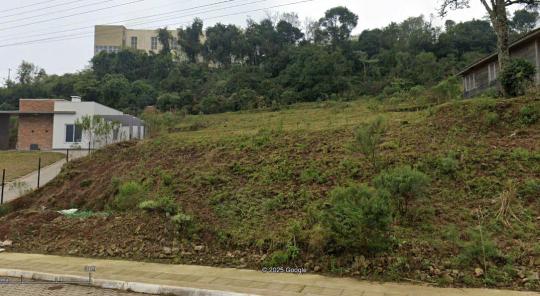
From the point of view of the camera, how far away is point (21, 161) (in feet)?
78.4

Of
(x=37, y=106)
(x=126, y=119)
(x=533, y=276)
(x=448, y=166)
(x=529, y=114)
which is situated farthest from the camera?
(x=126, y=119)

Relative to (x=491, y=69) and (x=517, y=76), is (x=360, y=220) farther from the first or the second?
(x=491, y=69)

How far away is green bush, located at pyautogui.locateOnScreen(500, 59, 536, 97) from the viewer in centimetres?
1318

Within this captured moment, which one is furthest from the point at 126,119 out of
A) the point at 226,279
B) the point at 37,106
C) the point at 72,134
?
the point at 226,279

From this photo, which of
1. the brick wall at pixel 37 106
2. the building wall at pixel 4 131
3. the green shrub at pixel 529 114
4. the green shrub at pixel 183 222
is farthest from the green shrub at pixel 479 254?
the building wall at pixel 4 131

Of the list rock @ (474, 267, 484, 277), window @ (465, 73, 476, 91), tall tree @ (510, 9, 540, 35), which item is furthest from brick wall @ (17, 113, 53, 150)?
tall tree @ (510, 9, 540, 35)

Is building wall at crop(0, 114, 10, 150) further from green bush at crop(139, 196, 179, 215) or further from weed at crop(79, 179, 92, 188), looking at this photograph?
green bush at crop(139, 196, 179, 215)

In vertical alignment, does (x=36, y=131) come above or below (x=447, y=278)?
above

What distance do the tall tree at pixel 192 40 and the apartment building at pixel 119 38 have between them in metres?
13.1

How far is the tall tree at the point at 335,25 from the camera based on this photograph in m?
60.6

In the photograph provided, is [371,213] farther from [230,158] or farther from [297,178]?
[230,158]

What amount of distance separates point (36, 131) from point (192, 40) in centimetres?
4242

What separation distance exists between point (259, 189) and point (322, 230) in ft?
11.3

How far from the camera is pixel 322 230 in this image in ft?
23.9
